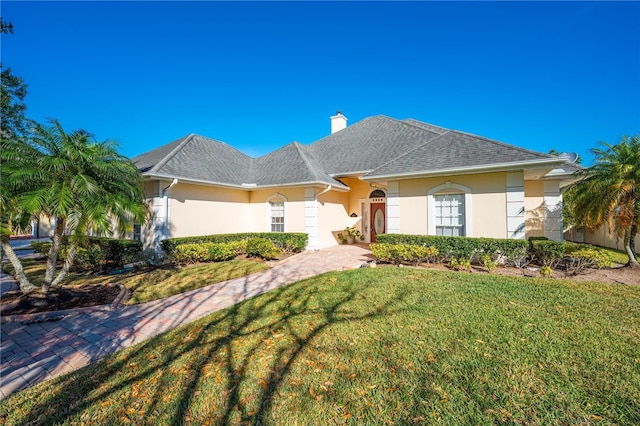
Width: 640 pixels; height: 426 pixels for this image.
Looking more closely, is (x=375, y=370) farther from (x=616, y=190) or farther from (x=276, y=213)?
(x=276, y=213)

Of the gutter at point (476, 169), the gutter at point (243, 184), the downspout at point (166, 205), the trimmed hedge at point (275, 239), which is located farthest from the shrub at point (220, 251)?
the gutter at point (476, 169)

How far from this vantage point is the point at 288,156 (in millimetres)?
15891

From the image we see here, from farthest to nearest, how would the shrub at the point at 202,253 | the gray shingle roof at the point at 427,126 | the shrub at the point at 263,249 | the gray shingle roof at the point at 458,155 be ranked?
the gray shingle roof at the point at 427,126
the shrub at the point at 263,249
the shrub at the point at 202,253
the gray shingle roof at the point at 458,155

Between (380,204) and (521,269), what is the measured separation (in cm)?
817

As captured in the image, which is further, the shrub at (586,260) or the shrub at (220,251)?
the shrub at (220,251)

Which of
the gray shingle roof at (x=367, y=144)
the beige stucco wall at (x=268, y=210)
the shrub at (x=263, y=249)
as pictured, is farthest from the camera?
the gray shingle roof at (x=367, y=144)

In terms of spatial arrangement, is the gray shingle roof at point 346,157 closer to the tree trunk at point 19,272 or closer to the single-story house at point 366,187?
the single-story house at point 366,187

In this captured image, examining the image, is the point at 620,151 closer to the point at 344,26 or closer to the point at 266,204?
the point at 344,26

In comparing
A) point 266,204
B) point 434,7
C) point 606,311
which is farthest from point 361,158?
point 606,311

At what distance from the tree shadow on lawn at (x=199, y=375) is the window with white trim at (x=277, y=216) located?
8822 millimetres

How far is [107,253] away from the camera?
1090 centimetres

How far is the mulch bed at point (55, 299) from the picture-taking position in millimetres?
5906

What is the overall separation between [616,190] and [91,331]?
1400 centimetres

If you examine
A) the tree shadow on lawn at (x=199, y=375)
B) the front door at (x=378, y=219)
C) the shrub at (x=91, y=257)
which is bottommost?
the tree shadow on lawn at (x=199, y=375)
